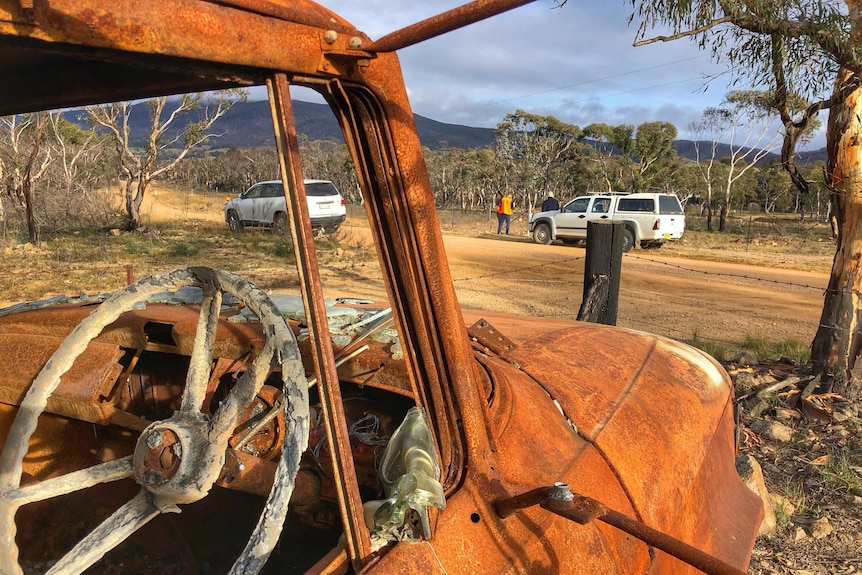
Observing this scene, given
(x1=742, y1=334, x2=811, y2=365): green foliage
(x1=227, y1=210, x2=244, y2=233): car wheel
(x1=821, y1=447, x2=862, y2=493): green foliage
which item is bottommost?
(x1=742, y1=334, x2=811, y2=365): green foliage

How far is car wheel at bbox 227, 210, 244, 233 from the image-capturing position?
2015 cm

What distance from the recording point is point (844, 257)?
530 centimetres

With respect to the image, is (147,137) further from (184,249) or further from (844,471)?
(844,471)

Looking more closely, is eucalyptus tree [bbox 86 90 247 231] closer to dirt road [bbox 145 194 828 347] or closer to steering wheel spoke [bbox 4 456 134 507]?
dirt road [bbox 145 194 828 347]

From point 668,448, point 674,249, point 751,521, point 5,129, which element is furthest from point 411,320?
point 5,129

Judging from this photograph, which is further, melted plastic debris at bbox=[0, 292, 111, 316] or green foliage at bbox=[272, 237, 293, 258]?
green foliage at bbox=[272, 237, 293, 258]

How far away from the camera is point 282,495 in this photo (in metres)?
1.27

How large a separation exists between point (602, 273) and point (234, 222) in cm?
Result: 1709

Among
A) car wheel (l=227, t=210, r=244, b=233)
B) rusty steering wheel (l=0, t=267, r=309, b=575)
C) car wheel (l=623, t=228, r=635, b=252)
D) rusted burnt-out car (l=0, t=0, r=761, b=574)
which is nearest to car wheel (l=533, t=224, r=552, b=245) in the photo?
car wheel (l=623, t=228, r=635, b=252)

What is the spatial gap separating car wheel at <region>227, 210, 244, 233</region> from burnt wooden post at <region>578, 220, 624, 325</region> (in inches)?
639

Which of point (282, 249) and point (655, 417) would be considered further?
point (282, 249)

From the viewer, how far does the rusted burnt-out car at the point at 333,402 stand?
1.19m

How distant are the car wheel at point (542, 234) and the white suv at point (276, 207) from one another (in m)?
6.64

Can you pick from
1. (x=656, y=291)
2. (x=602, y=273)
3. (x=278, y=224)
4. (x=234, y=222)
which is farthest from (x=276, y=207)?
(x=602, y=273)
